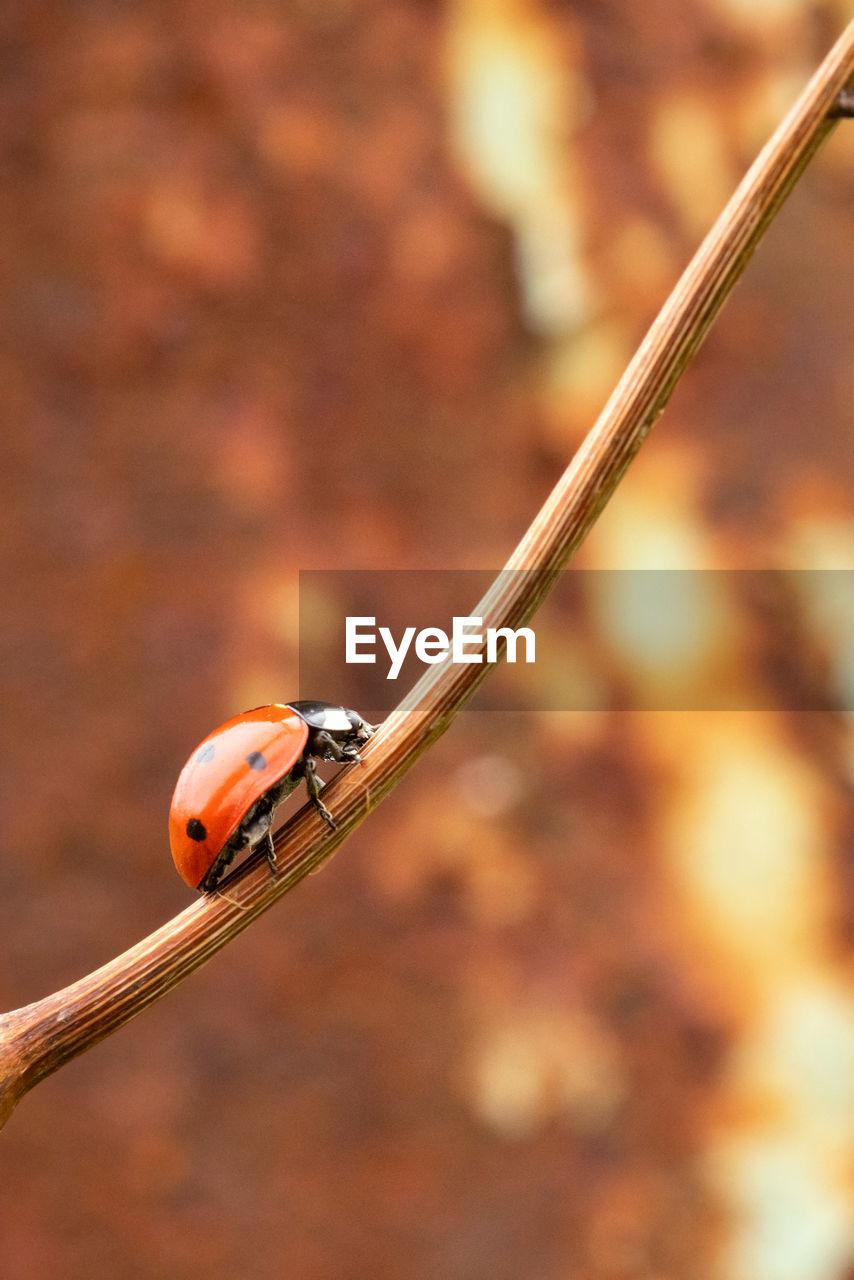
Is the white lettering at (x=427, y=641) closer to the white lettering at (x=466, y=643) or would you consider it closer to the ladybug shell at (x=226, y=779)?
the ladybug shell at (x=226, y=779)

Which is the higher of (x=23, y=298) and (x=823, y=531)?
(x=23, y=298)

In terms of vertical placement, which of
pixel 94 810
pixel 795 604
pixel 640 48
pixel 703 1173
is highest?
pixel 640 48

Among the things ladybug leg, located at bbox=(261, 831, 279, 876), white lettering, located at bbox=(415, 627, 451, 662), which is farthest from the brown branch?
white lettering, located at bbox=(415, 627, 451, 662)

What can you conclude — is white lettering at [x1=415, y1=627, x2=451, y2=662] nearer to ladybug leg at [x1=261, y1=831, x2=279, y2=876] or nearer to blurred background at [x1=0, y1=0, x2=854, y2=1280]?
blurred background at [x1=0, y1=0, x2=854, y2=1280]

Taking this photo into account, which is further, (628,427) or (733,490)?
(733,490)

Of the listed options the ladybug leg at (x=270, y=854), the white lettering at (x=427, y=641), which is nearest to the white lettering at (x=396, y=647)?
the white lettering at (x=427, y=641)

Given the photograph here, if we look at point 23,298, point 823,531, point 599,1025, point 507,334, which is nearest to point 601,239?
point 507,334

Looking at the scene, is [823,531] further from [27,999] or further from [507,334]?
[27,999]
